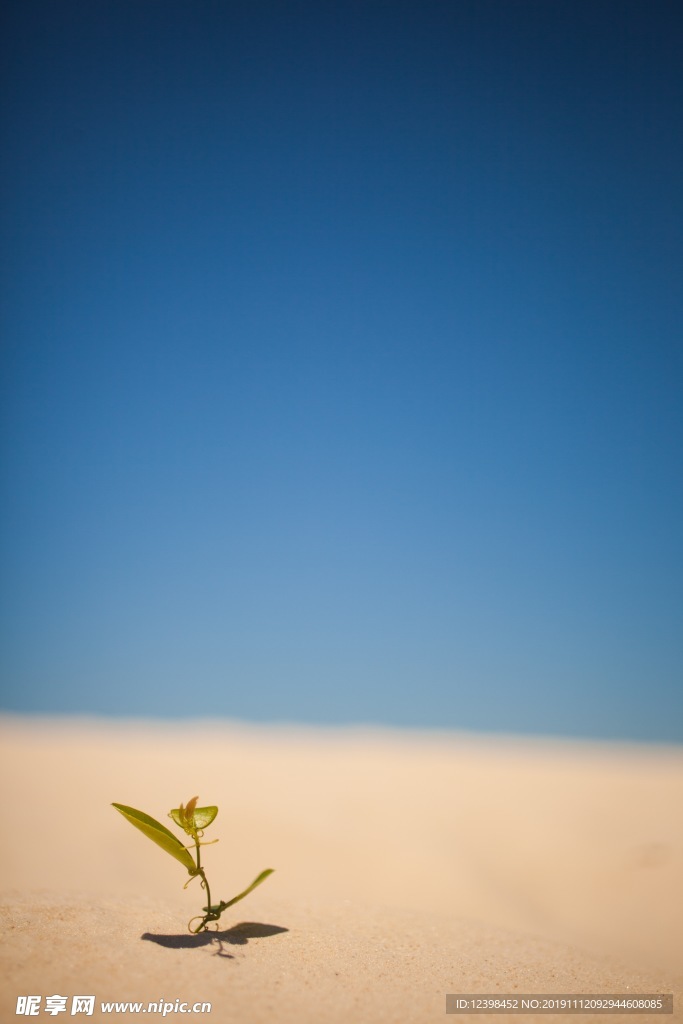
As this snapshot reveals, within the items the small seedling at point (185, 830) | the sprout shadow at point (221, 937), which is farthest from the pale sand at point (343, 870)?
the small seedling at point (185, 830)

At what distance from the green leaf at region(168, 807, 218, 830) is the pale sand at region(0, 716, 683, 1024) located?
0.91 ft

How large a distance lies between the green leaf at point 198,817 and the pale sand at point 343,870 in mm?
276

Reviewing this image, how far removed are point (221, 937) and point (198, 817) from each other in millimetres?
317

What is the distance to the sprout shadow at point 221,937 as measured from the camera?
1.71 metres

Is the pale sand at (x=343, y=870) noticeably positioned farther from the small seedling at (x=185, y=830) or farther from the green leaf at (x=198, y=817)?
the green leaf at (x=198, y=817)

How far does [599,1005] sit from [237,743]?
11.3 feet

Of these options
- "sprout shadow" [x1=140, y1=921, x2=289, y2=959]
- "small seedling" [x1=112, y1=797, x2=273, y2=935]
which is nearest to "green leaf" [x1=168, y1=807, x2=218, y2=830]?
"small seedling" [x1=112, y1=797, x2=273, y2=935]

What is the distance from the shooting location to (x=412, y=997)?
5.20 ft

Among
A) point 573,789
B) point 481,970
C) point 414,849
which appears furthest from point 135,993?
point 573,789

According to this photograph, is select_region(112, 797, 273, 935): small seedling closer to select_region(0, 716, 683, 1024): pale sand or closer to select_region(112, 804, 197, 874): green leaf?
select_region(112, 804, 197, 874): green leaf

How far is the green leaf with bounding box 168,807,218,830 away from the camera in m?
1.80

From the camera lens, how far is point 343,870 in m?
2.74

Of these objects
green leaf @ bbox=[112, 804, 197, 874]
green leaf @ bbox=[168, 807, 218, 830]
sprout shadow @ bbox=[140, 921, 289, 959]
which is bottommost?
sprout shadow @ bbox=[140, 921, 289, 959]

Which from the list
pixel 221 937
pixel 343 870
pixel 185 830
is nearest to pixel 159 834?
pixel 185 830
